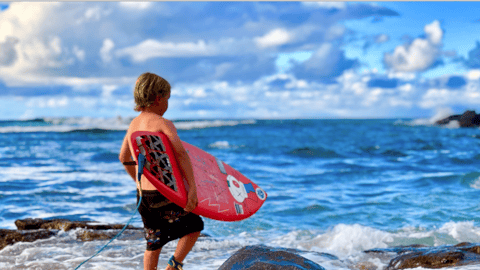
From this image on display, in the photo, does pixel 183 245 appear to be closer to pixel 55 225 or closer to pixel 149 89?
pixel 149 89

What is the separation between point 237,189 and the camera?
146 inches

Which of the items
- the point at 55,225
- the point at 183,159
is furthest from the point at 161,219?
the point at 55,225

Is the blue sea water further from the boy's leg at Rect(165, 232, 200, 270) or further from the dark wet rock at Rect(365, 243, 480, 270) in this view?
the boy's leg at Rect(165, 232, 200, 270)

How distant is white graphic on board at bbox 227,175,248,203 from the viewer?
11.8 feet

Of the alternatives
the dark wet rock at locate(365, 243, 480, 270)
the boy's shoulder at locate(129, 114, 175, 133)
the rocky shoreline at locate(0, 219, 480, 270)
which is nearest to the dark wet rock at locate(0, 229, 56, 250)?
the rocky shoreline at locate(0, 219, 480, 270)

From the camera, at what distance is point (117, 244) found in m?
4.96

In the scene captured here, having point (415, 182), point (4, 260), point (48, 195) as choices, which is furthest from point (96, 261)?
point (415, 182)

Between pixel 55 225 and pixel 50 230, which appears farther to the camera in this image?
pixel 55 225

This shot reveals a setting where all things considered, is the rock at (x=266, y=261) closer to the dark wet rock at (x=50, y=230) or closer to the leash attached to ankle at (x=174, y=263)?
the leash attached to ankle at (x=174, y=263)

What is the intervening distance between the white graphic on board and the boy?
0.73 m

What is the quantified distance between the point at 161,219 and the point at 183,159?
486mm

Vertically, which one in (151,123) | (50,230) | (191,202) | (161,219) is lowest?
(50,230)

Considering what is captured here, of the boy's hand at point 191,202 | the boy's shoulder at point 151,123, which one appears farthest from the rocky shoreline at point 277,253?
the boy's shoulder at point 151,123

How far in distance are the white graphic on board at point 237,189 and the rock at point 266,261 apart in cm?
47
